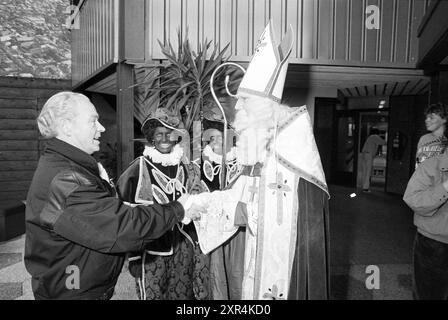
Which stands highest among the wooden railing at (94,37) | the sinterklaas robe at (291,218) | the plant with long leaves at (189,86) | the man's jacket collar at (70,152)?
the wooden railing at (94,37)

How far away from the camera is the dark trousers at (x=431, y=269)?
80.4 inches

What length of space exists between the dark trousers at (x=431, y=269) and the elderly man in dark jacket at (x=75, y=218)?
1634 mm

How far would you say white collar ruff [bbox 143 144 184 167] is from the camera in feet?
8.76

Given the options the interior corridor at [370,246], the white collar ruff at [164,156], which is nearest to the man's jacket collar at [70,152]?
the white collar ruff at [164,156]

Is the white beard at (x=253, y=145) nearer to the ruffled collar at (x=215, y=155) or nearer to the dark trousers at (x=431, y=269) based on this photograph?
the dark trousers at (x=431, y=269)

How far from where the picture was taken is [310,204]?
1678 mm

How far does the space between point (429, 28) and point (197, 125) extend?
7.79 feet

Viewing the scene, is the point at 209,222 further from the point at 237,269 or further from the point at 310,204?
the point at 310,204

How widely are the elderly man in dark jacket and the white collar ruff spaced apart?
1.12 m

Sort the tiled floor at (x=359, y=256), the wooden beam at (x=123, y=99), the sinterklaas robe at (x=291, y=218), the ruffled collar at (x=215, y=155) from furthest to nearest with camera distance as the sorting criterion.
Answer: the wooden beam at (x=123, y=99) < the ruffled collar at (x=215, y=155) < the tiled floor at (x=359, y=256) < the sinterklaas robe at (x=291, y=218)

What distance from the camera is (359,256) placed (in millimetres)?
4223

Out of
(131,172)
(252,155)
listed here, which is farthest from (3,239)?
(252,155)

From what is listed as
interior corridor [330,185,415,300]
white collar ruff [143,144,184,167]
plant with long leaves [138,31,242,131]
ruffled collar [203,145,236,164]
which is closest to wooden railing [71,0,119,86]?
plant with long leaves [138,31,242,131]

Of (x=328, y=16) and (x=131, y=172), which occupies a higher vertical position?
(x=328, y=16)
